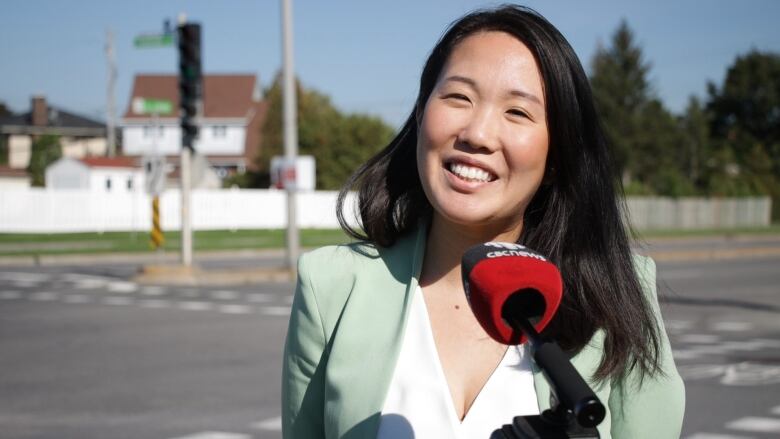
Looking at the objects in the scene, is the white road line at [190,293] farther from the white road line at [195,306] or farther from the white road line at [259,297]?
the white road line at [195,306]

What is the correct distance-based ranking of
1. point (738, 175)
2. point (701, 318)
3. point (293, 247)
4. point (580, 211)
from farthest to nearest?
1. point (738, 175)
2. point (293, 247)
3. point (701, 318)
4. point (580, 211)

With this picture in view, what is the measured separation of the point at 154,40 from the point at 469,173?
19420 millimetres

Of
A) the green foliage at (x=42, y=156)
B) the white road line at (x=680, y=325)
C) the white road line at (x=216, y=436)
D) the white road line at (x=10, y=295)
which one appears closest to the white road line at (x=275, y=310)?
the white road line at (x=10, y=295)

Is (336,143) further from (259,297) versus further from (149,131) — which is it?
(259,297)

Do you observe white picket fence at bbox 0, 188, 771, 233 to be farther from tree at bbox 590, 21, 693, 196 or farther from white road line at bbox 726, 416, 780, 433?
tree at bbox 590, 21, 693, 196

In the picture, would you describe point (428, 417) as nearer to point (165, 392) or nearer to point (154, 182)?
point (165, 392)

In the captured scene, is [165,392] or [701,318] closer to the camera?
[165,392]

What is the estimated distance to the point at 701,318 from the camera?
14.8 metres

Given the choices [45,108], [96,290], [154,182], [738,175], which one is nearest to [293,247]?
[96,290]

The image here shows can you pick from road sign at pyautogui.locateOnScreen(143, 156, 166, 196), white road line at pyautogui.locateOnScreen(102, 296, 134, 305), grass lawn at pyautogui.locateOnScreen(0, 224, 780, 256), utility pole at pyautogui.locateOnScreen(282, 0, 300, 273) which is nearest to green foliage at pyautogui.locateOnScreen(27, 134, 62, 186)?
grass lawn at pyautogui.locateOnScreen(0, 224, 780, 256)

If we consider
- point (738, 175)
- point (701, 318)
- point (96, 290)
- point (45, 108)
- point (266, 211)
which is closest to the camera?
point (701, 318)

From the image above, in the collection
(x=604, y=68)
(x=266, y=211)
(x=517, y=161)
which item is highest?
(x=604, y=68)

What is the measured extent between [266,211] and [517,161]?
47.1 m

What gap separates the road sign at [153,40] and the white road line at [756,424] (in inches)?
596
